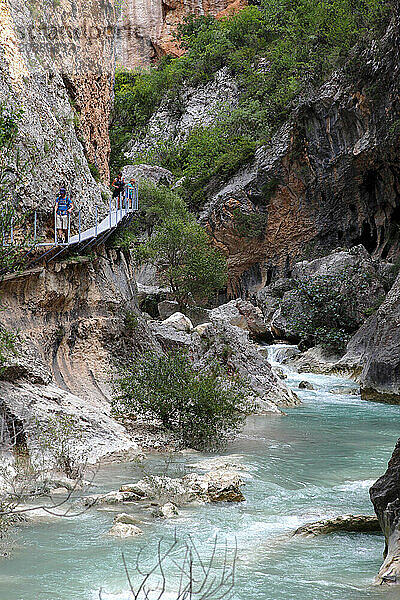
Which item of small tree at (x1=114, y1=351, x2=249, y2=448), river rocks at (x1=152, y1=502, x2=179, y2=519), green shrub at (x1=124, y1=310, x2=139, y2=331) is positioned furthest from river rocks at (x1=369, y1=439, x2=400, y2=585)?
green shrub at (x1=124, y1=310, x2=139, y2=331)

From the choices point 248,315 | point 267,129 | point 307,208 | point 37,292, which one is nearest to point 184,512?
point 37,292

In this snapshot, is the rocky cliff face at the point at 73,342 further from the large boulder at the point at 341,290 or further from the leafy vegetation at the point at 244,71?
the leafy vegetation at the point at 244,71

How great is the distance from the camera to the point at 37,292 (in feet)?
50.3

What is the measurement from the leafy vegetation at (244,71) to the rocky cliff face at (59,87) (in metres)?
14.6

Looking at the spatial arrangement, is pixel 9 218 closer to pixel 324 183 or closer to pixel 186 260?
pixel 186 260

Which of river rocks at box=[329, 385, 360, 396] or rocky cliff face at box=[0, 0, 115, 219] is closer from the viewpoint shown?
rocky cliff face at box=[0, 0, 115, 219]

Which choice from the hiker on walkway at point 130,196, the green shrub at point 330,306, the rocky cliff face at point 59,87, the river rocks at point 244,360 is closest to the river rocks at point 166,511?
the rocky cliff face at point 59,87

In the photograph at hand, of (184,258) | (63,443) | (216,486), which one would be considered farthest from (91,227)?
(184,258)

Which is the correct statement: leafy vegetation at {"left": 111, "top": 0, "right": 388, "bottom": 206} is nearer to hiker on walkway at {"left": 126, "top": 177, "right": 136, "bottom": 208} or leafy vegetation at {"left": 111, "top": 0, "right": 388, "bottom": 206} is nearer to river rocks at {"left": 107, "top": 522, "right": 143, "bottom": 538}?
hiker on walkway at {"left": 126, "top": 177, "right": 136, "bottom": 208}

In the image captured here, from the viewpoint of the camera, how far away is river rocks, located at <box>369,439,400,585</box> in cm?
674

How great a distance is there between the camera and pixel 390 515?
6965mm

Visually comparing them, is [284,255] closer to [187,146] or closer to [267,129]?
[267,129]

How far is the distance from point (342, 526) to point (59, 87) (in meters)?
15.0

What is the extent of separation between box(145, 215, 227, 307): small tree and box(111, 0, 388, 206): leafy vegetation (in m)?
4.82
